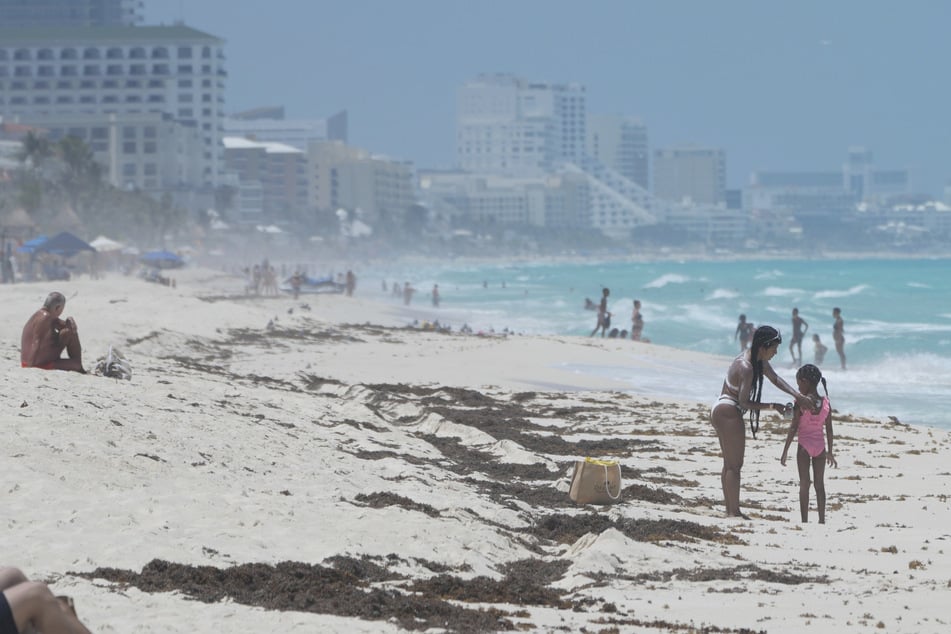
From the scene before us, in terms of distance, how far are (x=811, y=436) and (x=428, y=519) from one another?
3.14m

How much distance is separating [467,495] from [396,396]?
7.85 m

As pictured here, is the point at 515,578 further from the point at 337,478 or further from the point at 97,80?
the point at 97,80

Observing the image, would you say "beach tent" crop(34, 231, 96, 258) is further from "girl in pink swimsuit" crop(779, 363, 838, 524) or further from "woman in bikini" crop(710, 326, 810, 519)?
"girl in pink swimsuit" crop(779, 363, 838, 524)

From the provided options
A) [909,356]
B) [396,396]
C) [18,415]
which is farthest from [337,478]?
[909,356]

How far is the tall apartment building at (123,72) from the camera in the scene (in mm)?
160500

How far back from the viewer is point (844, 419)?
19125 millimetres

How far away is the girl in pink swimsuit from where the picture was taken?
35.4 feet

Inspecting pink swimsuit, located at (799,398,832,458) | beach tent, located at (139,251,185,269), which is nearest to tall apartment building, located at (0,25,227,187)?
beach tent, located at (139,251,185,269)

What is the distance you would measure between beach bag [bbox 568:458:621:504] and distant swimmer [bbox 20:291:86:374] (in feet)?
18.0

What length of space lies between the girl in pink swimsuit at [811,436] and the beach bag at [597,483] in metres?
1.22

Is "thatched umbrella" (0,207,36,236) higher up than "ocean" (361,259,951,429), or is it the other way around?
"thatched umbrella" (0,207,36,236)

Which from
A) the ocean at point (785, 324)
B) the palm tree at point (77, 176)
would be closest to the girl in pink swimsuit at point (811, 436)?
the ocean at point (785, 324)

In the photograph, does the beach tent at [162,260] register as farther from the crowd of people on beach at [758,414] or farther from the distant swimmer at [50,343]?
the crowd of people on beach at [758,414]

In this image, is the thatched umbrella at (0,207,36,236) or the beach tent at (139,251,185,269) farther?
the thatched umbrella at (0,207,36,236)
